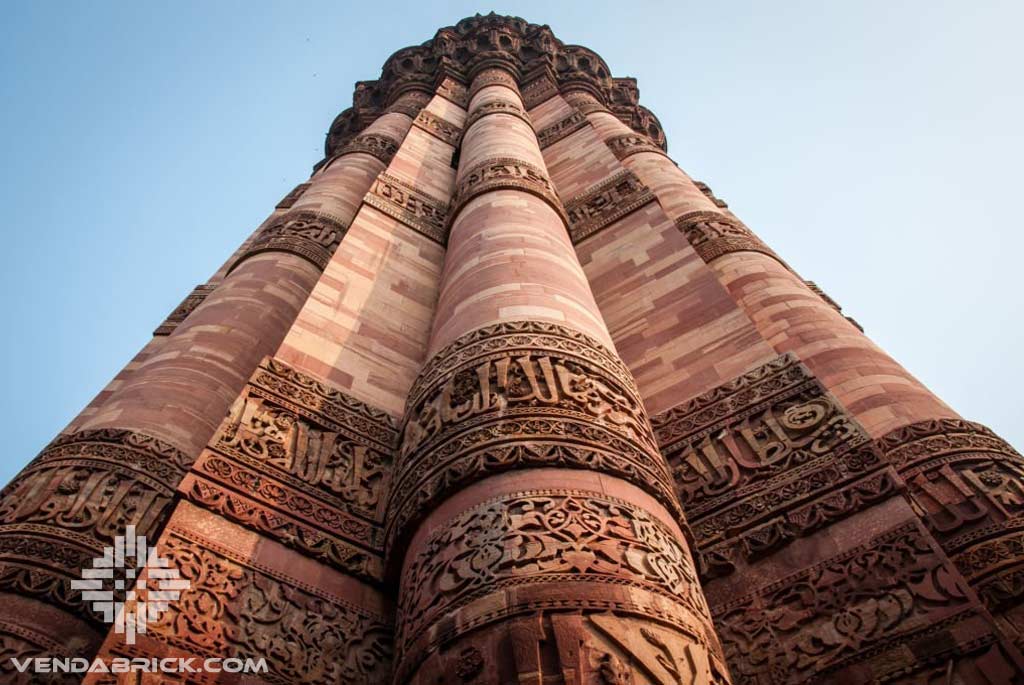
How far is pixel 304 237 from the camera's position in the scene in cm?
929

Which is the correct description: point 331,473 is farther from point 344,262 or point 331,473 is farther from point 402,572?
point 344,262

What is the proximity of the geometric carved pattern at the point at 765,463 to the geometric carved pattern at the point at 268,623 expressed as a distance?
1.88m

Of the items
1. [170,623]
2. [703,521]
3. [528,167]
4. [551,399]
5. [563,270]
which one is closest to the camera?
[170,623]

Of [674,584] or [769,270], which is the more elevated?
[769,270]

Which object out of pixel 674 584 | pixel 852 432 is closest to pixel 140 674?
pixel 674 584

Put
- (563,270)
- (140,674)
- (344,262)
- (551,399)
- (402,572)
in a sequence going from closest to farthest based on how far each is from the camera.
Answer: (140,674) < (402,572) < (551,399) < (563,270) < (344,262)

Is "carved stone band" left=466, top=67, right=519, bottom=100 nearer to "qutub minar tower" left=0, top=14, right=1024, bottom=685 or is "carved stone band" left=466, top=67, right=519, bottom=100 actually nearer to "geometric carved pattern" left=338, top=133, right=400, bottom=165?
"geometric carved pattern" left=338, top=133, right=400, bottom=165

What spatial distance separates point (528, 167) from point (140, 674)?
254 inches

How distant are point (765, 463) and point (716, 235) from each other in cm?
430

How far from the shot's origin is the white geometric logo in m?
3.47

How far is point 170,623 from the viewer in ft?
11.5

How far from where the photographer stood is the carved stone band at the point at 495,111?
466 inches

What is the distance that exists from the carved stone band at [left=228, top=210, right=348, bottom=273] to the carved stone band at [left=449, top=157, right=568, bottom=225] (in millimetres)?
1844

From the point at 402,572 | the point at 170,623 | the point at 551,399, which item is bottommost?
the point at 170,623
